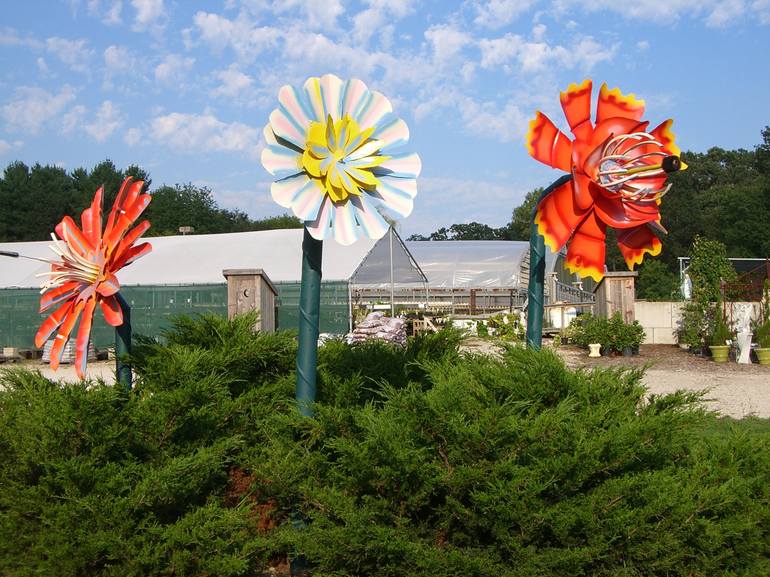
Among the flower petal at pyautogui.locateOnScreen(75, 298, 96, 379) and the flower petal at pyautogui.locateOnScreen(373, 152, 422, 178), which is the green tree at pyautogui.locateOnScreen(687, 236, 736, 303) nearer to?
the flower petal at pyautogui.locateOnScreen(373, 152, 422, 178)

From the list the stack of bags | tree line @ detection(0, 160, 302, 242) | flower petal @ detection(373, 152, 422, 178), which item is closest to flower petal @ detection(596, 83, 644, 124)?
flower petal @ detection(373, 152, 422, 178)

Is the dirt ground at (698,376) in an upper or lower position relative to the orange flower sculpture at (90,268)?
lower

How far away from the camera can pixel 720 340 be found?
14109 millimetres

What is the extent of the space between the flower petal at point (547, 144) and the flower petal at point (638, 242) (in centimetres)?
57

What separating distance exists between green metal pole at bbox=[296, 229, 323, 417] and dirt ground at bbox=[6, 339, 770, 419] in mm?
3869

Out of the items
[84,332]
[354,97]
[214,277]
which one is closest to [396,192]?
[354,97]

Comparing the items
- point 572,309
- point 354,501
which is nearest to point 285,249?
point 572,309

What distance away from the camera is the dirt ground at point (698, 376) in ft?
28.3

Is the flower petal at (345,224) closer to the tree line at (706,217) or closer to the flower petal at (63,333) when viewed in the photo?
the flower petal at (63,333)

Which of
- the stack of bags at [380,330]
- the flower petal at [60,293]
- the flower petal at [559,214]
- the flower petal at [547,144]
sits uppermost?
the flower petal at [547,144]

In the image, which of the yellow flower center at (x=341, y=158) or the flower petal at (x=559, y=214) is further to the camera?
the flower petal at (x=559, y=214)

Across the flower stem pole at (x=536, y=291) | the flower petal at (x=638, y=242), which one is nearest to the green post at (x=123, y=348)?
the flower stem pole at (x=536, y=291)

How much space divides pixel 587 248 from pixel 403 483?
5.33 feet

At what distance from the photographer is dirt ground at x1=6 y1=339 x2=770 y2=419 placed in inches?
339
